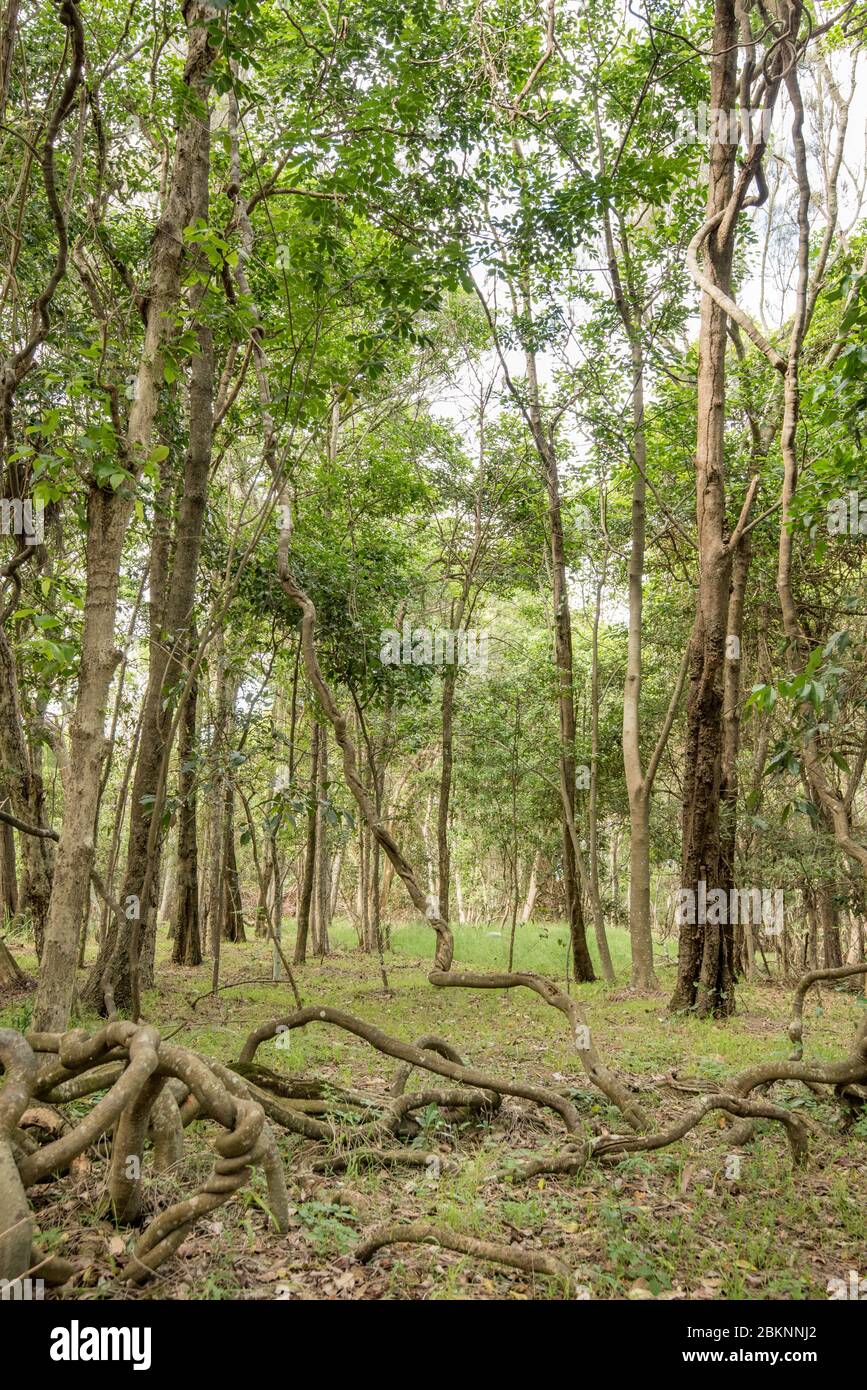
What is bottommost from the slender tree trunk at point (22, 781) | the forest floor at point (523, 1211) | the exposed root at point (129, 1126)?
the forest floor at point (523, 1211)

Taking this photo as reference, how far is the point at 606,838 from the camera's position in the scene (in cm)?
2092

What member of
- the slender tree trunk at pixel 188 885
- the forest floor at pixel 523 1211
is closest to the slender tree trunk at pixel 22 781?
the forest floor at pixel 523 1211

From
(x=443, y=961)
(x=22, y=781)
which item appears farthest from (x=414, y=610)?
(x=443, y=961)

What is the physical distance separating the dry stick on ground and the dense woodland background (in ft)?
0.10

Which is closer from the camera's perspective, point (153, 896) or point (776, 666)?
point (153, 896)

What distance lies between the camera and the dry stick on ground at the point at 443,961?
174 inches

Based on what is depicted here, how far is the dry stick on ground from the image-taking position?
14.5 ft

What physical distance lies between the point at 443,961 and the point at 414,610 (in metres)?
11.0

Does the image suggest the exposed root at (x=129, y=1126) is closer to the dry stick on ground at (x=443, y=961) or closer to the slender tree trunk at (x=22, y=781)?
the dry stick on ground at (x=443, y=961)

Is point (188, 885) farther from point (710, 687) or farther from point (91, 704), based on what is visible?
point (91, 704)

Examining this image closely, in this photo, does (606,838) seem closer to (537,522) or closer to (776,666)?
(776,666)

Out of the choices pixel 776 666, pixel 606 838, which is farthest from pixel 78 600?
pixel 606 838

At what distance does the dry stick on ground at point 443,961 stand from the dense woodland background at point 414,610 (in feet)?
0.10

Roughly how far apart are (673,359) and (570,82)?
10.8 ft
